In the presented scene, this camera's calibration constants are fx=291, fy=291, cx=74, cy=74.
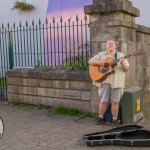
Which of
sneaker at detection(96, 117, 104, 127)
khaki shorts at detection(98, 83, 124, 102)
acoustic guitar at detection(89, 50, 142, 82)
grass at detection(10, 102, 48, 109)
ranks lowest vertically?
sneaker at detection(96, 117, 104, 127)

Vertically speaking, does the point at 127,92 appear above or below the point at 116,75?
below

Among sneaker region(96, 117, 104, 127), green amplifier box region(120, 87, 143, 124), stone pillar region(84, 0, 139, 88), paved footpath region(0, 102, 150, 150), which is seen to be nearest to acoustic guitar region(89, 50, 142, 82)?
stone pillar region(84, 0, 139, 88)

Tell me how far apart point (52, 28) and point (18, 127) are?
9.29ft

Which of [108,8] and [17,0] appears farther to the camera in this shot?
[17,0]

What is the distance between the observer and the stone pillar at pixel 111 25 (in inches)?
232

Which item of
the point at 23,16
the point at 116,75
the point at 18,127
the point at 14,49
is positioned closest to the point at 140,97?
the point at 116,75

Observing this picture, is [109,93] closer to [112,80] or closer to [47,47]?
[112,80]

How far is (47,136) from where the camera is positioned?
5.32 metres

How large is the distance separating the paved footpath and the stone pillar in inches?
57.2

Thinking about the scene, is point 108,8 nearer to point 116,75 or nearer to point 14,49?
point 116,75

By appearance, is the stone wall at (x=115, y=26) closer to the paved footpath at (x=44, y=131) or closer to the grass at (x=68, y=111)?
the grass at (x=68, y=111)

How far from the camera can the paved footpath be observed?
190 inches

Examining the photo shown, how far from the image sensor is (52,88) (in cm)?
720

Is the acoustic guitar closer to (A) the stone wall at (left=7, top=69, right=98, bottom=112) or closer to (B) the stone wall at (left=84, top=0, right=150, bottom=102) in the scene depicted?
(B) the stone wall at (left=84, top=0, right=150, bottom=102)
